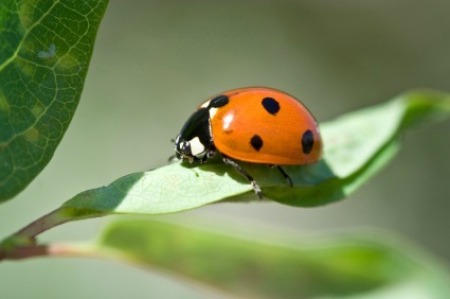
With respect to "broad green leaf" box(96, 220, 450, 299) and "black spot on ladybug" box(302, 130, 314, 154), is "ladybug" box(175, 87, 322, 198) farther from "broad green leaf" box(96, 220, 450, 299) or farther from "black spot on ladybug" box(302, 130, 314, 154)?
"broad green leaf" box(96, 220, 450, 299)

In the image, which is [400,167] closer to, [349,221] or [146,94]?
[349,221]

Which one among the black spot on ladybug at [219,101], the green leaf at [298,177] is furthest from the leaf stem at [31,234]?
the black spot on ladybug at [219,101]

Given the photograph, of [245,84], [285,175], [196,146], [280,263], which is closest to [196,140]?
[196,146]

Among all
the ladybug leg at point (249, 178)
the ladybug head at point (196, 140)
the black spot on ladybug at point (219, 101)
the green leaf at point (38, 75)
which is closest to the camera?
the green leaf at point (38, 75)

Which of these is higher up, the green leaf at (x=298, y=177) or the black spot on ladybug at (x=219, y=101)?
the black spot on ladybug at (x=219, y=101)

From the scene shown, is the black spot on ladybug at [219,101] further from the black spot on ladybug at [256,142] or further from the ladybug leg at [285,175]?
the ladybug leg at [285,175]

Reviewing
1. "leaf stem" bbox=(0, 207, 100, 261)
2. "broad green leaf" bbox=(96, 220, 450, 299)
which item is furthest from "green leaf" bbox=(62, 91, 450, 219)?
"broad green leaf" bbox=(96, 220, 450, 299)

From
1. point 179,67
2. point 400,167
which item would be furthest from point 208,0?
point 400,167
